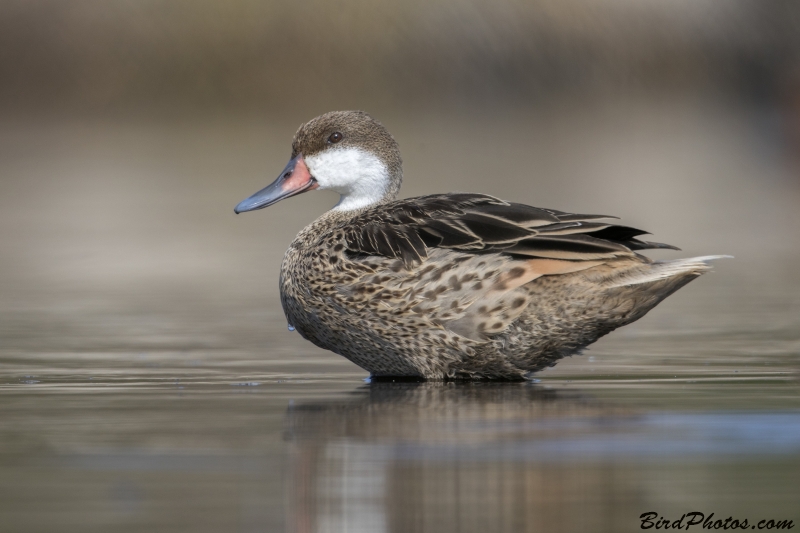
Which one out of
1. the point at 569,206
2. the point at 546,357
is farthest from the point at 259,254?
the point at 546,357

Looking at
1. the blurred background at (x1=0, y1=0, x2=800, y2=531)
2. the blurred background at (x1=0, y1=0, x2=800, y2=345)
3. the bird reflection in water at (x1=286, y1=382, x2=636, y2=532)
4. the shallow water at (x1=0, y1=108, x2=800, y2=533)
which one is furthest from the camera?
the blurred background at (x1=0, y1=0, x2=800, y2=345)

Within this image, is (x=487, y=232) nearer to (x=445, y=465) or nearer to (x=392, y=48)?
(x=445, y=465)

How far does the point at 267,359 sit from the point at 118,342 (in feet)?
3.64

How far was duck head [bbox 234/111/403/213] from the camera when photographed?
27.5 feet

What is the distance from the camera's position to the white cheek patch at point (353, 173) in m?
8.36

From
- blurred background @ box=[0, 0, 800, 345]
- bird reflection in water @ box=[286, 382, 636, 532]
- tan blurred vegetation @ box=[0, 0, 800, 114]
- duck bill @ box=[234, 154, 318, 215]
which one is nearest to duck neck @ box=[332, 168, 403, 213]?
duck bill @ box=[234, 154, 318, 215]

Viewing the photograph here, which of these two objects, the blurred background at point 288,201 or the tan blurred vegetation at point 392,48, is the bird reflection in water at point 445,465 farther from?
the tan blurred vegetation at point 392,48

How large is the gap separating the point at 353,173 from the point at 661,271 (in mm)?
2209

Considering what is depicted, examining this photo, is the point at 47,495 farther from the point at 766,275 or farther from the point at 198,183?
the point at 198,183

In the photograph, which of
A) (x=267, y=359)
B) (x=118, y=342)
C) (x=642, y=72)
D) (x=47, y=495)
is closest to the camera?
(x=47, y=495)

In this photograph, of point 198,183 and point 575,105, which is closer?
point 198,183

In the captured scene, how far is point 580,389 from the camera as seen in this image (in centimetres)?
682

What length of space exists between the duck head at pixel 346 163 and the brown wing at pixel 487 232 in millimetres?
876

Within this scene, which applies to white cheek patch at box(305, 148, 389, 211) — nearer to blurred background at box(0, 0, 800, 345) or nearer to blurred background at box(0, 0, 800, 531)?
blurred background at box(0, 0, 800, 531)
